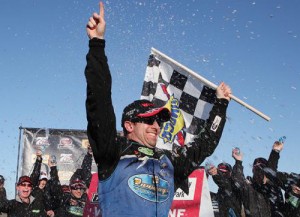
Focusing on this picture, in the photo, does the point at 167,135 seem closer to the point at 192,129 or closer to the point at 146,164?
the point at 192,129

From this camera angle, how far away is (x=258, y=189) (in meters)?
8.12

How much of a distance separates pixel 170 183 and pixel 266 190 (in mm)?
5276

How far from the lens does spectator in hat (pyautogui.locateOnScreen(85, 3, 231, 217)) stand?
9.10 feet

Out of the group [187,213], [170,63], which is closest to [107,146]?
[187,213]

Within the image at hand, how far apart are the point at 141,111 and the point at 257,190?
5525 mm

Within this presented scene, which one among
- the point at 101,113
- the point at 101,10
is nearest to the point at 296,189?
the point at 101,113

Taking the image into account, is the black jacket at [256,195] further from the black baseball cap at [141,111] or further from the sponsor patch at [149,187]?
the sponsor patch at [149,187]

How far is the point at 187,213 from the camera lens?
6.42 meters

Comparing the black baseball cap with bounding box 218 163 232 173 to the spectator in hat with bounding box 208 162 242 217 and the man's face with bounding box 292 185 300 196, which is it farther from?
the man's face with bounding box 292 185 300 196

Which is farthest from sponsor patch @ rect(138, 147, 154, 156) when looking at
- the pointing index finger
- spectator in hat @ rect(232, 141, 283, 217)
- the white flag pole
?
spectator in hat @ rect(232, 141, 283, 217)

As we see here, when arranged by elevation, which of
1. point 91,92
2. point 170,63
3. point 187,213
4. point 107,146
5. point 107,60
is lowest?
point 187,213

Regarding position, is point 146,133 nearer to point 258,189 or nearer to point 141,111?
point 141,111

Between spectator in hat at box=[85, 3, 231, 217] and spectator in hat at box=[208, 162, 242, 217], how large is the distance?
5499 millimetres

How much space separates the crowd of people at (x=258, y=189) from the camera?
7.15m
